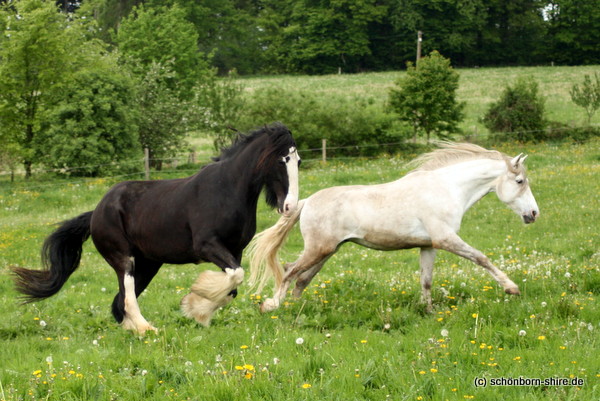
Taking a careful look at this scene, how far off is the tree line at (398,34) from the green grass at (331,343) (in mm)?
70168

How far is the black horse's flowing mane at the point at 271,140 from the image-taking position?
23.5 feet

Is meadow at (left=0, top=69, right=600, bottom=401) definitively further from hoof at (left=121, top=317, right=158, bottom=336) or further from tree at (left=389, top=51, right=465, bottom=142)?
tree at (left=389, top=51, right=465, bottom=142)

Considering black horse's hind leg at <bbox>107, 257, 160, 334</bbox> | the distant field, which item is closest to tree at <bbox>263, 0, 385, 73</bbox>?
the distant field

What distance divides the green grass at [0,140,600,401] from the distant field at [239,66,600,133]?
36741 millimetres

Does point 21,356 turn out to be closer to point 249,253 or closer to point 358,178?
point 249,253

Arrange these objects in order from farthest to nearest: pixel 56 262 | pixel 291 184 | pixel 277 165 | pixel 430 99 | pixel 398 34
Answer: pixel 398 34
pixel 430 99
pixel 56 262
pixel 277 165
pixel 291 184

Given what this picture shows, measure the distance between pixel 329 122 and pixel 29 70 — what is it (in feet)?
43.1

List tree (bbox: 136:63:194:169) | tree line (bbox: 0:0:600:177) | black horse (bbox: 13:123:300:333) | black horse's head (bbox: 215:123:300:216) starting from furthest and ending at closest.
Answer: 1. tree (bbox: 136:63:194:169)
2. tree line (bbox: 0:0:600:177)
3. black horse (bbox: 13:123:300:333)
4. black horse's head (bbox: 215:123:300:216)

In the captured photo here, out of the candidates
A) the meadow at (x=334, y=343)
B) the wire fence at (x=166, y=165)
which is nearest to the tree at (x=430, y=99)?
the wire fence at (x=166, y=165)

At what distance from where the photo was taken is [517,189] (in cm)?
801

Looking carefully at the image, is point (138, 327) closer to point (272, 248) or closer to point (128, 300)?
point (128, 300)

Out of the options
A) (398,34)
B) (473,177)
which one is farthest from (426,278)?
(398,34)

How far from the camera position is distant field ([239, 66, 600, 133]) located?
50.2 metres

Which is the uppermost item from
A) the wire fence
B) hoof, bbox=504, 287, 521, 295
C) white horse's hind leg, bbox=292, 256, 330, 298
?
hoof, bbox=504, 287, 521, 295
